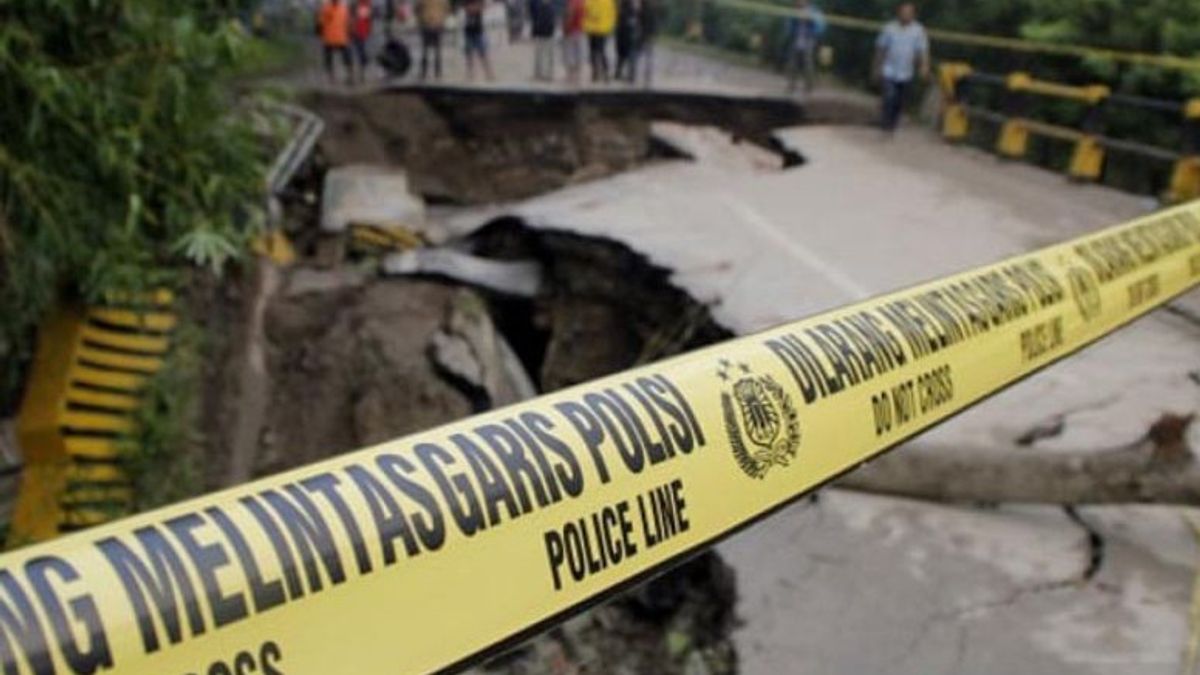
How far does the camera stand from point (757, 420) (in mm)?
2102

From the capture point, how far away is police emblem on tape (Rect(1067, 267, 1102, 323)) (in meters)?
3.47

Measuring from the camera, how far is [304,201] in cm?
1127

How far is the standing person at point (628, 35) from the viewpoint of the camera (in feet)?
52.1

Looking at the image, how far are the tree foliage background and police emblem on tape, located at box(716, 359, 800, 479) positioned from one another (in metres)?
4.24

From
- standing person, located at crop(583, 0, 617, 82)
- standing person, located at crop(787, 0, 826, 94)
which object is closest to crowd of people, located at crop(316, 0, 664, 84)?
standing person, located at crop(583, 0, 617, 82)

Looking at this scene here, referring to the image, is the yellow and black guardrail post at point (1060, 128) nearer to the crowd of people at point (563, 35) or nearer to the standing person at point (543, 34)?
the crowd of people at point (563, 35)

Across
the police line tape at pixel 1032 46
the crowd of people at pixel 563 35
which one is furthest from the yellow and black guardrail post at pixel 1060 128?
the crowd of people at pixel 563 35

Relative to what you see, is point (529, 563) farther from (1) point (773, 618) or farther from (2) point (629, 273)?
(2) point (629, 273)

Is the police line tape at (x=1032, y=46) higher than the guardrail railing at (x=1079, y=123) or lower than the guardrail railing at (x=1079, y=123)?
higher

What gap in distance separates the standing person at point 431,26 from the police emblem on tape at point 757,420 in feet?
45.4

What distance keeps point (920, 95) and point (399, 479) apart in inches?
597

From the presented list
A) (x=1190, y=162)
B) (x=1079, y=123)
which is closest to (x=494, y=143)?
(x=1079, y=123)

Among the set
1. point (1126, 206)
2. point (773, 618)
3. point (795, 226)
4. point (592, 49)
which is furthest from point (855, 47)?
point (773, 618)

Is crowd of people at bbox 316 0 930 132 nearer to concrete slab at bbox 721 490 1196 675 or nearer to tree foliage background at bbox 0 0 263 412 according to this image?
tree foliage background at bbox 0 0 263 412
